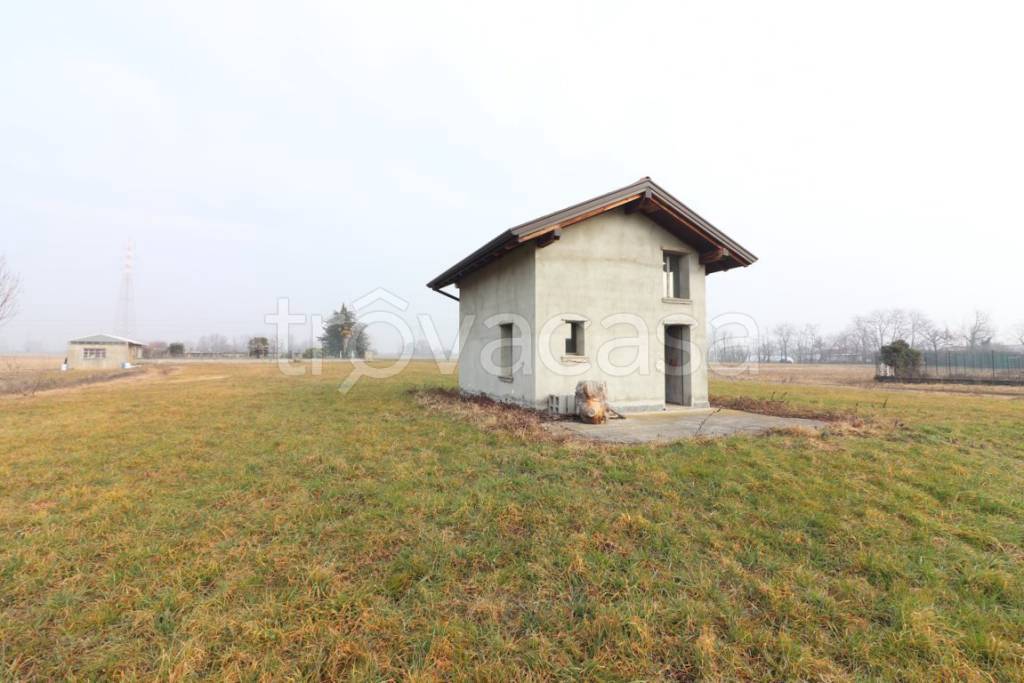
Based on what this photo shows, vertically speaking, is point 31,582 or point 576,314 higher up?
point 576,314

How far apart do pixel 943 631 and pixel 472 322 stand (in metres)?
12.3

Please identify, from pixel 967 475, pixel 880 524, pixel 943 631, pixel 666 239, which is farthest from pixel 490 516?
pixel 666 239

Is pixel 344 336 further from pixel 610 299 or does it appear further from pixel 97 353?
pixel 610 299

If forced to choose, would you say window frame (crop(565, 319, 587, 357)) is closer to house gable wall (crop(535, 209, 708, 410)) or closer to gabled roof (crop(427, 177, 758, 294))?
house gable wall (crop(535, 209, 708, 410))

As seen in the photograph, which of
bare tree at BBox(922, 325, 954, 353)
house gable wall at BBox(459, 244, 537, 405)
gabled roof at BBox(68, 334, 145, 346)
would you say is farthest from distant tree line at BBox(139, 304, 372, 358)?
bare tree at BBox(922, 325, 954, 353)

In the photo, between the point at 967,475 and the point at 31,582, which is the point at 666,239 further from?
the point at 31,582

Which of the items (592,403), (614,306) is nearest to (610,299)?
(614,306)

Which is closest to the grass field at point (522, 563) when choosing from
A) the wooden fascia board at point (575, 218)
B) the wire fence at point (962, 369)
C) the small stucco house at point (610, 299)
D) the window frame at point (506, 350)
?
the small stucco house at point (610, 299)

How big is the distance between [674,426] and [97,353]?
170ft

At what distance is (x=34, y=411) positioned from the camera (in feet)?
37.9

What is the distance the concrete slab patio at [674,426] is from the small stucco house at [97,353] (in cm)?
4783

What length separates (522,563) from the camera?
334 centimetres

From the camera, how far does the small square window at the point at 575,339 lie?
10062mm

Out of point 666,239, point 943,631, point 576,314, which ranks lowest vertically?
point 943,631
